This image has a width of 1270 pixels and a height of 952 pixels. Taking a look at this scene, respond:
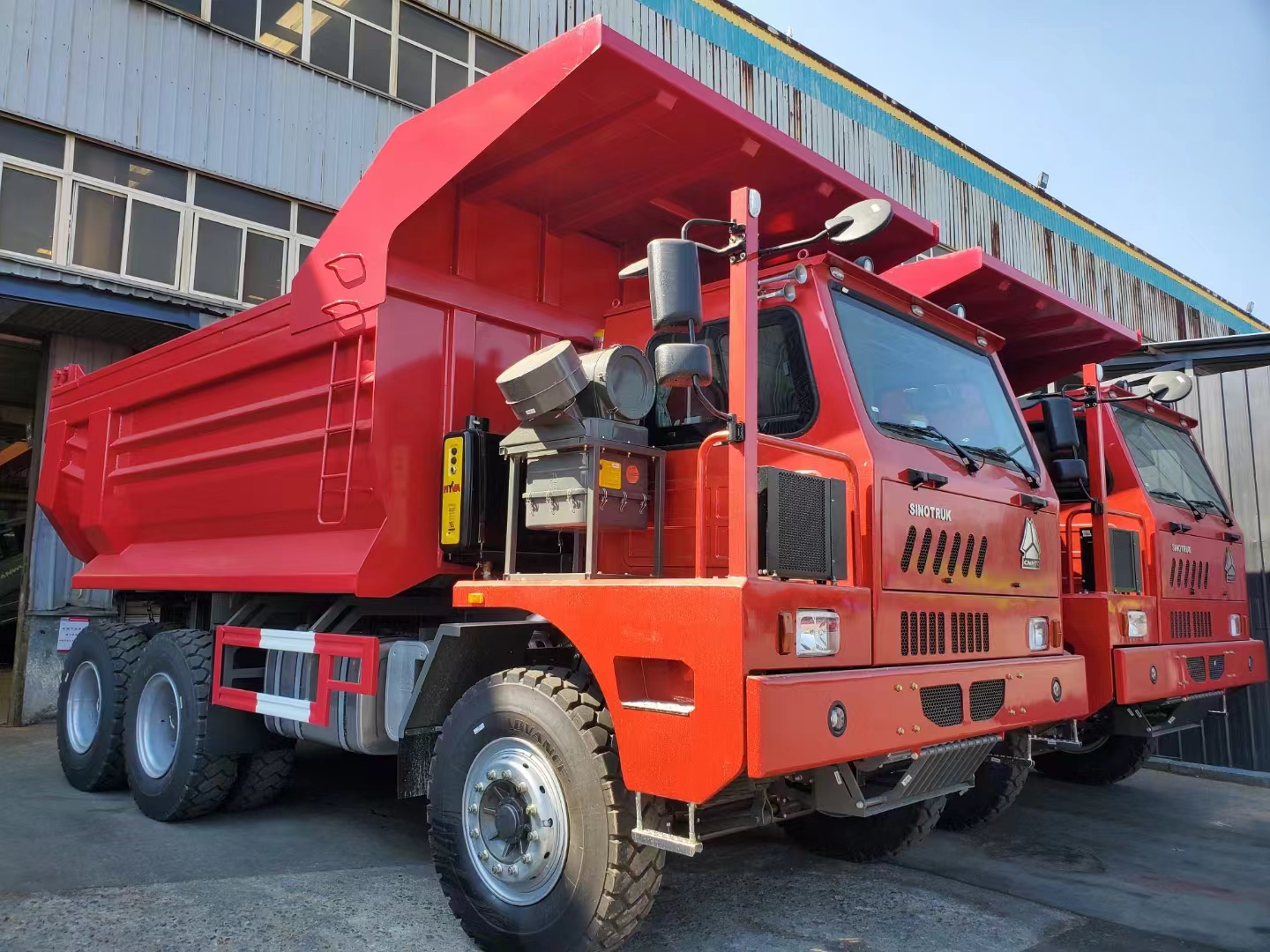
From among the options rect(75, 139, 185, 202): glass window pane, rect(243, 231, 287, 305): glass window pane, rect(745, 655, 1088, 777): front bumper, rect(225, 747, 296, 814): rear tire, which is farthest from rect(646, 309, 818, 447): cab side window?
rect(75, 139, 185, 202): glass window pane

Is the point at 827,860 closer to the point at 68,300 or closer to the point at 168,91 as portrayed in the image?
the point at 68,300

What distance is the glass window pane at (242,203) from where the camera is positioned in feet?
35.2

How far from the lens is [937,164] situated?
749 inches

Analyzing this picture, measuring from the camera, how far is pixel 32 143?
Answer: 31.4 feet

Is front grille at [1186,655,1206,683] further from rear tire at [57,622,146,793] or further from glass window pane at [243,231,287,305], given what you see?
glass window pane at [243,231,287,305]

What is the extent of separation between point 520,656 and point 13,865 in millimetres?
2748

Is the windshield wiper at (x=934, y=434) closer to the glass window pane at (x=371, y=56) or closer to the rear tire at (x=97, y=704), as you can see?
the rear tire at (x=97, y=704)

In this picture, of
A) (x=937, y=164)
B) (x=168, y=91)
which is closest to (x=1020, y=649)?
(x=168, y=91)

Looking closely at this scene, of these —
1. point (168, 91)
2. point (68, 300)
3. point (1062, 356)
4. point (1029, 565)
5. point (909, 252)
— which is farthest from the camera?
point (168, 91)

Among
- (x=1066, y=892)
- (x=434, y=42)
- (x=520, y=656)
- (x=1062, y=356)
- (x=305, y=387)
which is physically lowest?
(x=1066, y=892)

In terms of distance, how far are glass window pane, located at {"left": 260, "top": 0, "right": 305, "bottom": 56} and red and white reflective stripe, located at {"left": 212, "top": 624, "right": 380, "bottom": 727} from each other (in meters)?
8.61

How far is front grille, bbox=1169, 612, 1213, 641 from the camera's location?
5.97 meters

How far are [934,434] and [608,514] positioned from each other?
148 centimetres

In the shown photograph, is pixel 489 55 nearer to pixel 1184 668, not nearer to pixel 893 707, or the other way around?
pixel 1184 668
